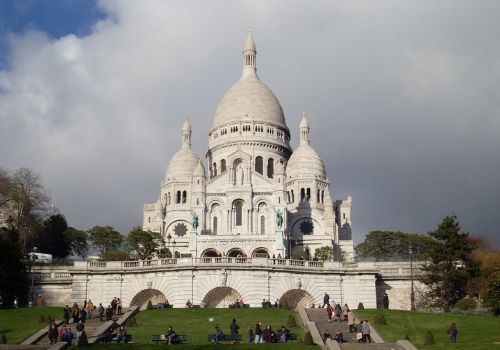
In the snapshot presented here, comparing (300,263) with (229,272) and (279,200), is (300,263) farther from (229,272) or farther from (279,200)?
(279,200)

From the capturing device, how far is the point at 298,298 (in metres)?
60.1

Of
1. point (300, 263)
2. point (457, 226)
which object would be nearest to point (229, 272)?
point (300, 263)

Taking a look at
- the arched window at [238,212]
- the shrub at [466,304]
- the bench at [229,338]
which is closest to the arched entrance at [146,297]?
the bench at [229,338]

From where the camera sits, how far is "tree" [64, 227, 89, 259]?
3642 inches

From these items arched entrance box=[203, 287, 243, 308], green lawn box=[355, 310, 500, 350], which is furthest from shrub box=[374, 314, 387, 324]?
arched entrance box=[203, 287, 243, 308]

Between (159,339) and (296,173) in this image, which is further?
(296,173)

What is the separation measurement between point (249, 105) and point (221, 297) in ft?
210

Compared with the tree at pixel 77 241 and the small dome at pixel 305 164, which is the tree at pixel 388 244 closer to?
the small dome at pixel 305 164

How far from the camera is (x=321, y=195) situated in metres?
111

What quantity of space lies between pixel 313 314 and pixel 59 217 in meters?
52.5

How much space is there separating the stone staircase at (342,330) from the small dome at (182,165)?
218 feet

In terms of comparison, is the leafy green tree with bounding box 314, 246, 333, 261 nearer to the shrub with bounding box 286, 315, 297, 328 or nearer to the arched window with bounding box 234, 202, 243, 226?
the arched window with bounding box 234, 202, 243, 226

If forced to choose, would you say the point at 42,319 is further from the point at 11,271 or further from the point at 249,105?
the point at 249,105

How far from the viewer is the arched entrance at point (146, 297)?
59.2 m
